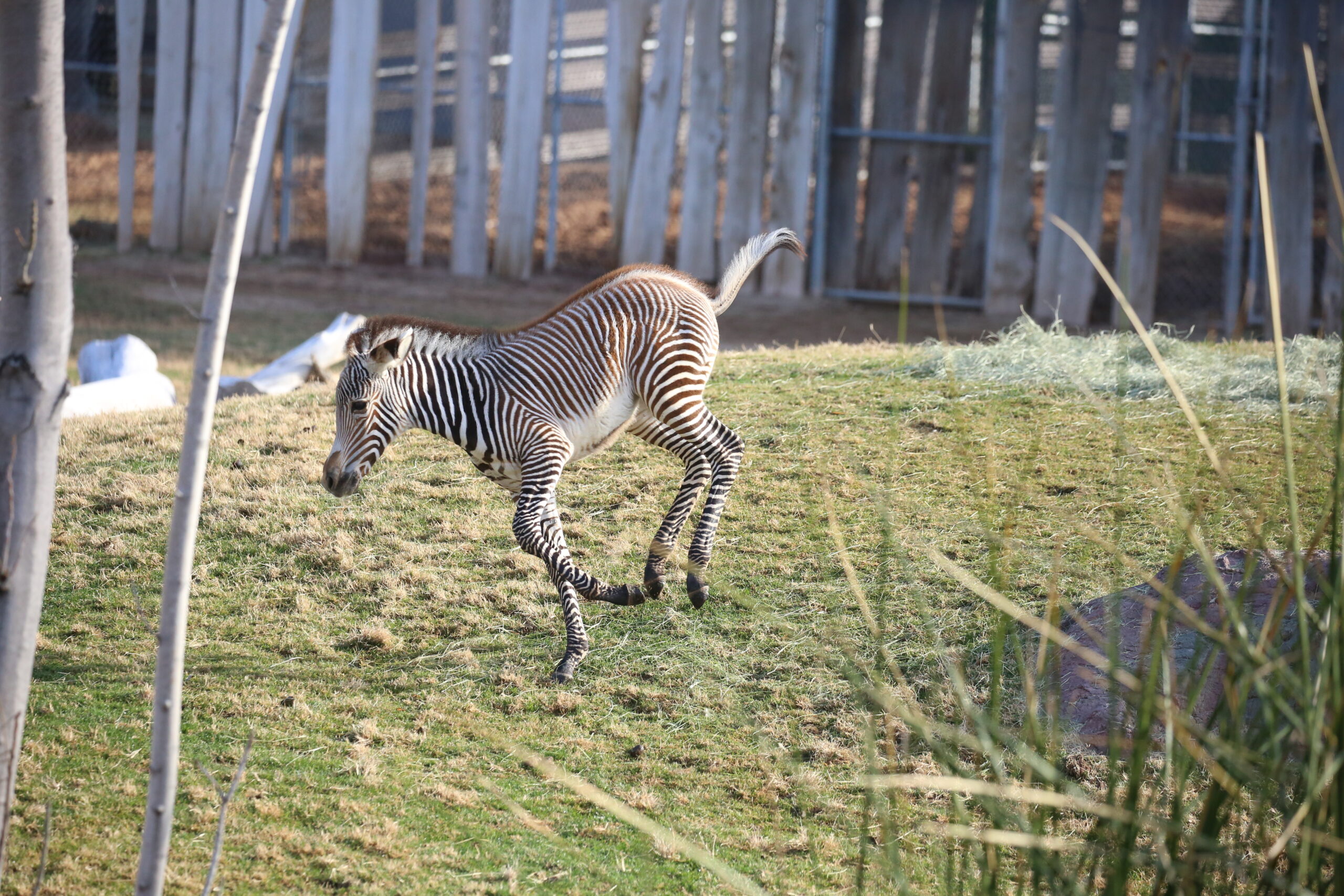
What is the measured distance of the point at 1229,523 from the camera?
6.00m

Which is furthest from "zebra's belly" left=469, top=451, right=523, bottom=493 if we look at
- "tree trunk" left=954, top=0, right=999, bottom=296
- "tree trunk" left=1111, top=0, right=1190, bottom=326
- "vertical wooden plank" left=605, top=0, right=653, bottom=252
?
"tree trunk" left=954, top=0, right=999, bottom=296

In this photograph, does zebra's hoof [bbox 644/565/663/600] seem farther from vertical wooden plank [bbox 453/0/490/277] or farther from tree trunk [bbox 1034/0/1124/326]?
vertical wooden plank [bbox 453/0/490/277]

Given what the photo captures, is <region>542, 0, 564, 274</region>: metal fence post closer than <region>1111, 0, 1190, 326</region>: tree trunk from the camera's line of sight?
No

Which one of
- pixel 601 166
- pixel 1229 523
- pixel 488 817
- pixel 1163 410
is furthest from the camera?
pixel 601 166

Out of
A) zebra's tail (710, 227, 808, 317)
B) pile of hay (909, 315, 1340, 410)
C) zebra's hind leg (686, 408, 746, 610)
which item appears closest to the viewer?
zebra's hind leg (686, 408, 746, 610)

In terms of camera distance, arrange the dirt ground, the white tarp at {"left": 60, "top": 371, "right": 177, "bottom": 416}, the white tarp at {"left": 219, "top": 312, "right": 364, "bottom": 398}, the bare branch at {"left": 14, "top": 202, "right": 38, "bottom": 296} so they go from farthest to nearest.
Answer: the dirt ground
the white tarp at {"left": 219, "top": 312, "right": 364, "bottom": 398}
the white tarp at {"left": 60, "top": 371, "right": 177, "bottom": 416}
the bare branch at {"left": 14, "top": 202, "right": 38, "bottom": 296}

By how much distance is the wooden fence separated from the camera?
1248 centimetres

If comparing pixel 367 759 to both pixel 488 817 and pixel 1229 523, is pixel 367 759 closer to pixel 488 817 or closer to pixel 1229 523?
pixel 488 817

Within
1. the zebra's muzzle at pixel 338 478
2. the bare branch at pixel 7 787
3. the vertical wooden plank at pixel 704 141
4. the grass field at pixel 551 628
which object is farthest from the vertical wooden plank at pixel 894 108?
the bare branch at pixel 7 787

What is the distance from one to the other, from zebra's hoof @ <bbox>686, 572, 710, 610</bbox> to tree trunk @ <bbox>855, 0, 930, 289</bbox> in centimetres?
896

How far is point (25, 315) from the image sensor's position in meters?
2.93

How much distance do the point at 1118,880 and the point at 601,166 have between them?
1885 centimetres

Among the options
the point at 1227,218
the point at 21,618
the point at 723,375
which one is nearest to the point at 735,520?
the point at 723,375

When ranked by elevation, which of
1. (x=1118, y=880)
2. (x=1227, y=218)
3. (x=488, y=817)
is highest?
(x=1227, y=218)
